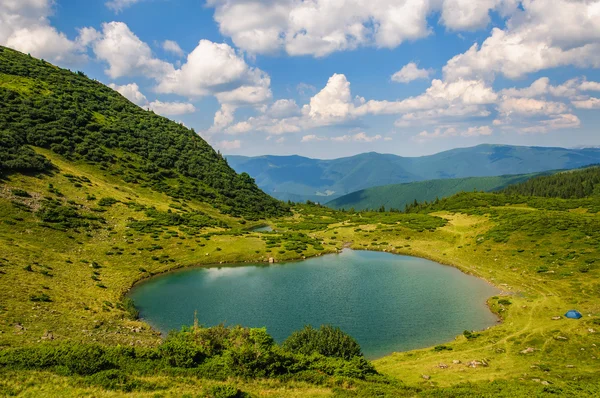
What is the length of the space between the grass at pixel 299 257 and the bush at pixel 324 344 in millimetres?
4258

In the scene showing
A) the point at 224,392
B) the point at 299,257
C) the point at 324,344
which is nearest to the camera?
the point at 224,392

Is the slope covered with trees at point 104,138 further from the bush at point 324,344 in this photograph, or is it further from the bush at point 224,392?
the bush at point 224,392

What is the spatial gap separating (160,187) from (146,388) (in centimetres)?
11568

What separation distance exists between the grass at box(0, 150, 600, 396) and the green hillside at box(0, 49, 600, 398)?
28cm

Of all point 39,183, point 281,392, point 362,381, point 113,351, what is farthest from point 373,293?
point 39,183

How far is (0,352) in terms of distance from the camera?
2278 cm

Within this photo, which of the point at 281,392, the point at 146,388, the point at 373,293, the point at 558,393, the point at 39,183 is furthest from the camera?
the point at 39,183

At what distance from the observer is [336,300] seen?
54.0 meters

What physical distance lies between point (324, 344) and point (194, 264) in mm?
49323

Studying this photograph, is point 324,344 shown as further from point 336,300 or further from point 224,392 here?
point 336,300

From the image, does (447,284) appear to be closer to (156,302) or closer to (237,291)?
(237,291)

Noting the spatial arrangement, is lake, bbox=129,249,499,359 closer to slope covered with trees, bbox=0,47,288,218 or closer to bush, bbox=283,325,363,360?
bush, bbox=283,325,363,360

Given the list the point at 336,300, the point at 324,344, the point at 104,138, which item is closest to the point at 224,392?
the point at 324,344

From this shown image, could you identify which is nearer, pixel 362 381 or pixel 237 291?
pixel 362 381
